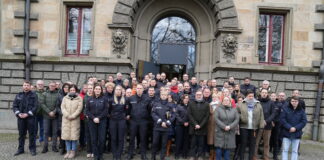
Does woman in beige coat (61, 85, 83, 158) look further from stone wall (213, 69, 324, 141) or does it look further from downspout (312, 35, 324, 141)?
downspout (312, 35, 324, 141)

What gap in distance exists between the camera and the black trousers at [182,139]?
23.2 feet

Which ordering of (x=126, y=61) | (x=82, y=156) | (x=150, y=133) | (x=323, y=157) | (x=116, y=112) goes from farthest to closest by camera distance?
(x=126, y=61), (x=323, y=157), (x=150, y=133), (x=82, y=156), (x=116, y=112)

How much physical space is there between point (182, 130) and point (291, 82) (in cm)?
625

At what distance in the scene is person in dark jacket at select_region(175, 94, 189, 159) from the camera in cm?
694

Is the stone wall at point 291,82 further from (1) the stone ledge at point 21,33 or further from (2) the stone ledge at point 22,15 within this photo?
(2) the stone ledge at point 22,15

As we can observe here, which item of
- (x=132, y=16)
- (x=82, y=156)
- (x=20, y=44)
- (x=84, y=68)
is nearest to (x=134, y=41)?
(x=132, y=16)

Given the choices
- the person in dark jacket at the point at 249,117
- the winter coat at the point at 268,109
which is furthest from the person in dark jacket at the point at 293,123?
the person in dark jacket at the point at 249,117

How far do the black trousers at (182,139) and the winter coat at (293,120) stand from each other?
2.34m

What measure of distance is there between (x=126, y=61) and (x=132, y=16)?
1.92m

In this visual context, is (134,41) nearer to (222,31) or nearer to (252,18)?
(222,31)

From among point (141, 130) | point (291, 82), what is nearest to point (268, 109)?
point (141, 130)

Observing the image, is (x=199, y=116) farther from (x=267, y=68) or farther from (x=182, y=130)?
(x=267, y=68)

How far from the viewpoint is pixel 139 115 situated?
6.70 m

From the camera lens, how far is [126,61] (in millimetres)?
10844
